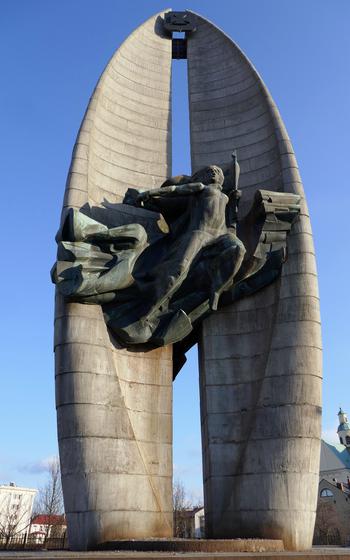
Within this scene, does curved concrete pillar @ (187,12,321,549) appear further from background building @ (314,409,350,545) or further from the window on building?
the window on building

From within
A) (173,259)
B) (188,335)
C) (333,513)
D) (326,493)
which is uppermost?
(173,259)

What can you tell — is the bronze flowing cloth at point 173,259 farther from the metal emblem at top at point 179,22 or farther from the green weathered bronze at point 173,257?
the metal emblem at top at point 179,22

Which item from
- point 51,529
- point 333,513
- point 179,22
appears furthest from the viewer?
point 333,513

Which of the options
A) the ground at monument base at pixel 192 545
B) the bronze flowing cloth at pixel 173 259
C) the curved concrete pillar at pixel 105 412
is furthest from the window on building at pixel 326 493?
the ground at monument base at pixel 192 545

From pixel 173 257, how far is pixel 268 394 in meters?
3.75

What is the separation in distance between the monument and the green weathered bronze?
0.11 feet

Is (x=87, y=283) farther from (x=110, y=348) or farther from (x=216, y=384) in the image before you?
(x=216, y=384)

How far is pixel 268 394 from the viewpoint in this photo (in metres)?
11.7

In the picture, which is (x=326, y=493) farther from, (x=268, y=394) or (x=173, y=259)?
(x=173, y=259)

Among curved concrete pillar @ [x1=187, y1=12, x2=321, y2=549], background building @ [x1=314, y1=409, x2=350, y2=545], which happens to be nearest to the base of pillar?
curved concrete pillar @ [x1=187, y1=12, x2=321, y2=549]

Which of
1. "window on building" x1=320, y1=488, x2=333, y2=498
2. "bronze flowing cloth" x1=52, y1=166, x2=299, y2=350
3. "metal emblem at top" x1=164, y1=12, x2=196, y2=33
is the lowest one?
"window on building" x1=320, y1=488, x2=333, y2=498

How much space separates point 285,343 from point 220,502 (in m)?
3.64

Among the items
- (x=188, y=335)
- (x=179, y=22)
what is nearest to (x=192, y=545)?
(x=188, y=335)

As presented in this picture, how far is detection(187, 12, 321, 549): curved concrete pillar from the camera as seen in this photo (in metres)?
10.8
